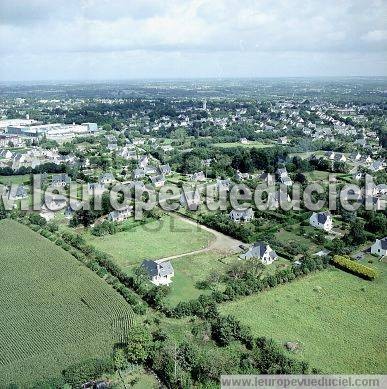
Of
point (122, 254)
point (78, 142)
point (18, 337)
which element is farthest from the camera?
point (78, 142)

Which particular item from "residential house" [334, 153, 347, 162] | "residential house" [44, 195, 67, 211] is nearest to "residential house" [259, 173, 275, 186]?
"residential house" [334, 153, 347, 162]

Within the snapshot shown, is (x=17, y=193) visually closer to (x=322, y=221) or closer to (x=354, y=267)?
(x=322, y=221)

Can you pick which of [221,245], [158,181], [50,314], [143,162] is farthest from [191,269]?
[143,162]

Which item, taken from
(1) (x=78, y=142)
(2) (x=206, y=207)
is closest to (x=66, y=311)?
(2) (x=206, y=207)

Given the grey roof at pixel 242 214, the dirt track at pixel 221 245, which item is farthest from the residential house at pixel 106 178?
the dirt track at pixel 221 245

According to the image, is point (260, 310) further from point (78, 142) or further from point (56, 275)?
point (78, 142)

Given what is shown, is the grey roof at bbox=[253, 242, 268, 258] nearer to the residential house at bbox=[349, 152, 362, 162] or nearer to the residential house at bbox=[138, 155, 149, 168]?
the residential house at bbox=[138, 155, 149, 168]
